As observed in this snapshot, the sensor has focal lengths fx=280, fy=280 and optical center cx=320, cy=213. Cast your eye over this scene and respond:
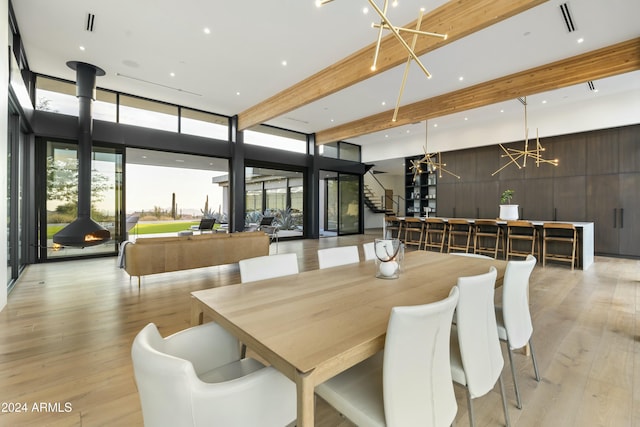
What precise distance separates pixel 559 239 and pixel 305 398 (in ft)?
22.1

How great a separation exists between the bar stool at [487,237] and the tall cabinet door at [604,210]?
2.44m

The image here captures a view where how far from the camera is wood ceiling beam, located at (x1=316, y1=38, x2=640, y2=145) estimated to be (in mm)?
4220

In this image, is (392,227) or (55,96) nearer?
(55,96)

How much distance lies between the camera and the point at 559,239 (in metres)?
5.58

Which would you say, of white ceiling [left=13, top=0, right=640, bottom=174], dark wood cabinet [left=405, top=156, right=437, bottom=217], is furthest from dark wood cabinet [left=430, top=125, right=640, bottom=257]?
white ceiling [left=13, top=0, right=640, bottom=174]

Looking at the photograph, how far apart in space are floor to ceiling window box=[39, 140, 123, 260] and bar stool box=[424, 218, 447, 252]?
7.64 metres

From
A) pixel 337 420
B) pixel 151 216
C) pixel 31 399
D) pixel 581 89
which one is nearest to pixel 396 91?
pixel 581 89

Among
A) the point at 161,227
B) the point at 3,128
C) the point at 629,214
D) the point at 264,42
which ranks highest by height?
the point at 264,42

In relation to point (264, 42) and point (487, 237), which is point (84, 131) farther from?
point (487, 237)

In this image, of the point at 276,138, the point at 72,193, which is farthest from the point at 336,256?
the point at 276,138

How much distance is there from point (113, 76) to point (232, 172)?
11.1 ft

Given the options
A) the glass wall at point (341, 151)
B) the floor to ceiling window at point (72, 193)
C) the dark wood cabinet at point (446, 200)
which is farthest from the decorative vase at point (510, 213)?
the floor to ceiling window at point (72, 193)

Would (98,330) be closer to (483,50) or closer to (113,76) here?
(113,76)

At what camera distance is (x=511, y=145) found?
8.29 metres
